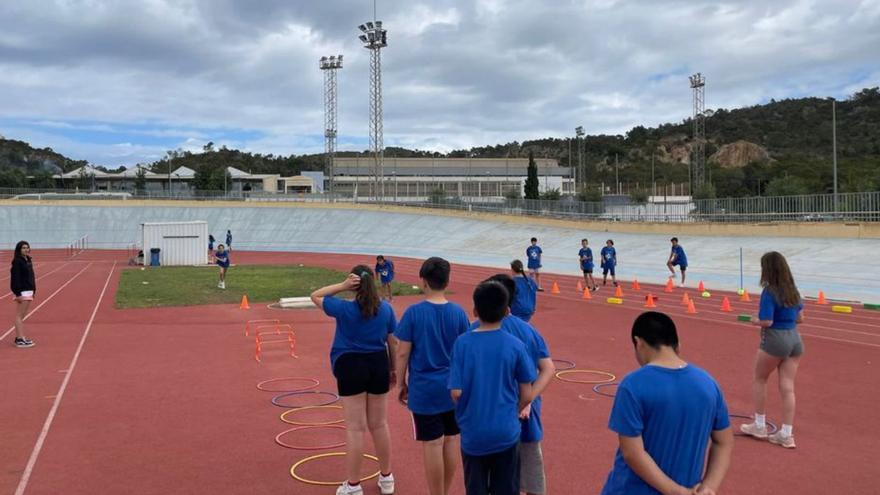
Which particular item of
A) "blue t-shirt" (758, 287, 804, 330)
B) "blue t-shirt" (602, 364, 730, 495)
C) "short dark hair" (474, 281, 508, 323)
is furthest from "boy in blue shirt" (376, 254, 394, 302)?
"blue t-shirt" (602, 364, 730, 495)

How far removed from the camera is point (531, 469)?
170 inches

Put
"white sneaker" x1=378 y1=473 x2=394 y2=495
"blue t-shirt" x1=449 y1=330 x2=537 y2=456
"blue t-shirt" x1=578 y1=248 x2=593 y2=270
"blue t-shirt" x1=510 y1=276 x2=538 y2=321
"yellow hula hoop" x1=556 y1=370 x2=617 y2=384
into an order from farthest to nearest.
A: 1. "blue t-shirt" x1=578 y1=248 x2=593 y2=270
2. "yellow hula hoop" x1=556 y1=370 x2=617 y2=384
3. "blue t-shirt" x1=510 y1=276 x2=538 y2=321
4. "white sneaker" x1=378 y1=473 x2=394 y2=495
5. "blue t-shirt" x1=449 y1=330 x2=537 y2=456

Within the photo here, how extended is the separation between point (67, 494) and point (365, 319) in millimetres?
2934

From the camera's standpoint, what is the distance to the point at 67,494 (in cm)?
553

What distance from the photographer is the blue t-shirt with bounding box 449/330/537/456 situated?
370 centimetres

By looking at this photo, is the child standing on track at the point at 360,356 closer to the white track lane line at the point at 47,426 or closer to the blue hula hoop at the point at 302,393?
the white track lane line at the point at 47,426

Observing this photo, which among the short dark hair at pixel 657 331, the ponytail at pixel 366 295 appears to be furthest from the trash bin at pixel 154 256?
the short dark hair at pixel 657 331

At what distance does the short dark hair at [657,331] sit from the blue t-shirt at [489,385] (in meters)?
0.89

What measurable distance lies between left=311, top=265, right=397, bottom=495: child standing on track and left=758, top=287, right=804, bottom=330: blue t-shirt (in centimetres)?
355

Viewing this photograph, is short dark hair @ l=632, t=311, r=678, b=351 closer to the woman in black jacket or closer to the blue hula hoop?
the blue hula hoop

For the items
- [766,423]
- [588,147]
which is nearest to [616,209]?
[766,423]

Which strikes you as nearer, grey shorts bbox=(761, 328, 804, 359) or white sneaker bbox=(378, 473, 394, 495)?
white sneaker bbox=(378, 473, 394, 495)

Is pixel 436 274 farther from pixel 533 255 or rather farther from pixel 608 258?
pixel 608 258

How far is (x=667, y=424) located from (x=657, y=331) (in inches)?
15.7
